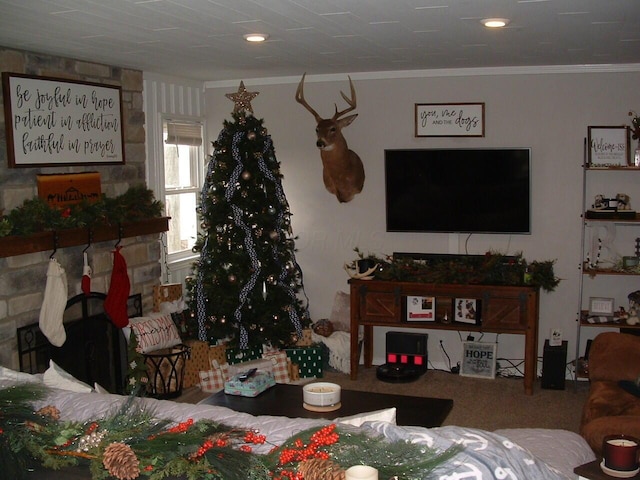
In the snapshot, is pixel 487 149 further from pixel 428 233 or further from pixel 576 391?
pixel 576 391

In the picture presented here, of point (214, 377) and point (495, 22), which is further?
point (214, 377)

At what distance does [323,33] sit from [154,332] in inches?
97.7

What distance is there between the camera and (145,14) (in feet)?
11.0

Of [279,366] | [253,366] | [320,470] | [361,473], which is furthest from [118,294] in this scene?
[361,473]

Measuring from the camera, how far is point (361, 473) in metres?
1.65

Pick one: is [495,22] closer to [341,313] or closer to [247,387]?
[247,387]

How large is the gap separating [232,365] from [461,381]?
1.79 m

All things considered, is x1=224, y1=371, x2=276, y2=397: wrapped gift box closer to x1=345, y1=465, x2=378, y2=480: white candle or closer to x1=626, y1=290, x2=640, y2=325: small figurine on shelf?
x1=345, y1=465, x2=378, y2=480: white candle

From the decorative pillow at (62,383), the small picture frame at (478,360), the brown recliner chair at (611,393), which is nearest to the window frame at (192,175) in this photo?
the small picture frame at (478,360)

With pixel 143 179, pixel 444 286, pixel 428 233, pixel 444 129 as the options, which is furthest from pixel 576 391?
pixel 143 179

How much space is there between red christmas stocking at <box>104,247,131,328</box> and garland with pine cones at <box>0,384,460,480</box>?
2722 millimetres

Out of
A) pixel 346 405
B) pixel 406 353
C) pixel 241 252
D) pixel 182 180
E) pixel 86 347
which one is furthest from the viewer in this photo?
pixel 182 180

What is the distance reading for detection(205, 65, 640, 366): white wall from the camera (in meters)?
5.54

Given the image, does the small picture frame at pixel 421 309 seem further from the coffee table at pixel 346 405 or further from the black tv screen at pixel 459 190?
the coffee table at pixel 346 405
